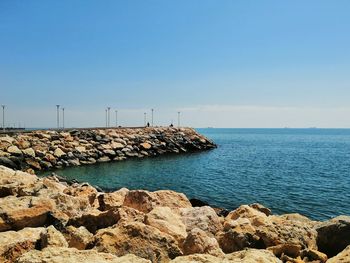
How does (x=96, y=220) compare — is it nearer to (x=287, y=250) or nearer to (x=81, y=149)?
(x=287, y=250)

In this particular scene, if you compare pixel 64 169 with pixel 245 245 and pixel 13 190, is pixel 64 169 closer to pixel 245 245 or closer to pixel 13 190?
pixel 13 190

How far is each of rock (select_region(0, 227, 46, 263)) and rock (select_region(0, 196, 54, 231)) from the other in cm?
121

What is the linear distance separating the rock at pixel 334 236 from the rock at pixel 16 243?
7942 millimetres

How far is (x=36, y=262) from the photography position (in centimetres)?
546

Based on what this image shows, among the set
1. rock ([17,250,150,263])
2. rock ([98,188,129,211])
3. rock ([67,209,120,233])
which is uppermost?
rock ([17,250,150,263])

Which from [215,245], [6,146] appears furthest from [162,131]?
[215,245]

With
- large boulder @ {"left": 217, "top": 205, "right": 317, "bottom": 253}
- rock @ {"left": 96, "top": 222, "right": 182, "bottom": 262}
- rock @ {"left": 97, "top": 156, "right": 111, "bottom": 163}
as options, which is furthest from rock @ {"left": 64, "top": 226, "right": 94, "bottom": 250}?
rock @ {"left": 97, "top": 156, "right": 111, "bottom": 163}

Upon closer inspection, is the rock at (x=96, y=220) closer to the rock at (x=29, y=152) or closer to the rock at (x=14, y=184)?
the rock at (x=14, y=184)

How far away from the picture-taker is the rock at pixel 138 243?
279 inches

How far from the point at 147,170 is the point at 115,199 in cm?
2813

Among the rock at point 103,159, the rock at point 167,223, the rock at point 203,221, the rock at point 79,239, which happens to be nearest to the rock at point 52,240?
the rock at point 79,239

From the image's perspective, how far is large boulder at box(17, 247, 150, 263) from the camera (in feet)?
18.2

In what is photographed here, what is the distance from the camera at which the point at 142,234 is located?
7.49 m

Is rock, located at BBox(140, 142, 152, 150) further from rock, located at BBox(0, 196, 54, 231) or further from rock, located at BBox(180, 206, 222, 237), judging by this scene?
rock, located at BBox(0, 196, 54, 231)
